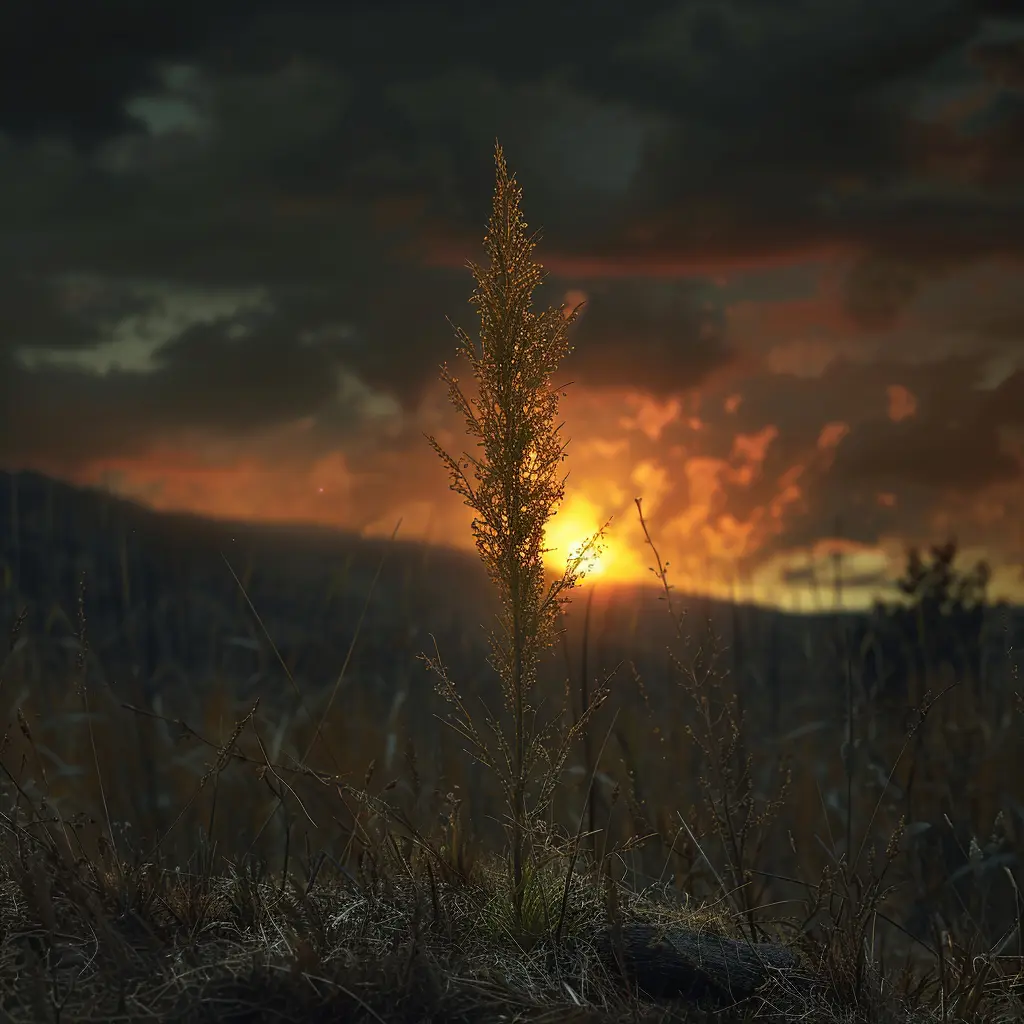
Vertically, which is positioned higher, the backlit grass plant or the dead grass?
the backlit grass plant

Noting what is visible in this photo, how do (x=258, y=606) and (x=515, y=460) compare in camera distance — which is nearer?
(x=515, y=460)

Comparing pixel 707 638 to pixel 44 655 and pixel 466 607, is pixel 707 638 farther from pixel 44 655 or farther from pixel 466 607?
pixel 466 607

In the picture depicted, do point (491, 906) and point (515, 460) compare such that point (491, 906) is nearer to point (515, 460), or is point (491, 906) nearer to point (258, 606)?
point (515, 460)

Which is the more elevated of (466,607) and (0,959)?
(466,607)

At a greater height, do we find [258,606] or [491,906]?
[258,606]

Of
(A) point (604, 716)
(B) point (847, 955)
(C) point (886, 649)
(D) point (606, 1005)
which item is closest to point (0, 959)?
(D) point (606, 1005)

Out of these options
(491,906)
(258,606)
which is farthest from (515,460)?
(258,606)

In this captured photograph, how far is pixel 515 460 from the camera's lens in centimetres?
346

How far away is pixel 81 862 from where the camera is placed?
3.15 meters

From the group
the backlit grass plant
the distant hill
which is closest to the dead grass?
the backlit grass plant

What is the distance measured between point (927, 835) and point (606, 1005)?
14.5 feet

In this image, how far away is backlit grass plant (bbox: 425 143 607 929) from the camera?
3.43 m

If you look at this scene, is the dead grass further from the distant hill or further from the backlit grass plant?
the distant hill

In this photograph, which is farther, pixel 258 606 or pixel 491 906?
pixel 258 606
